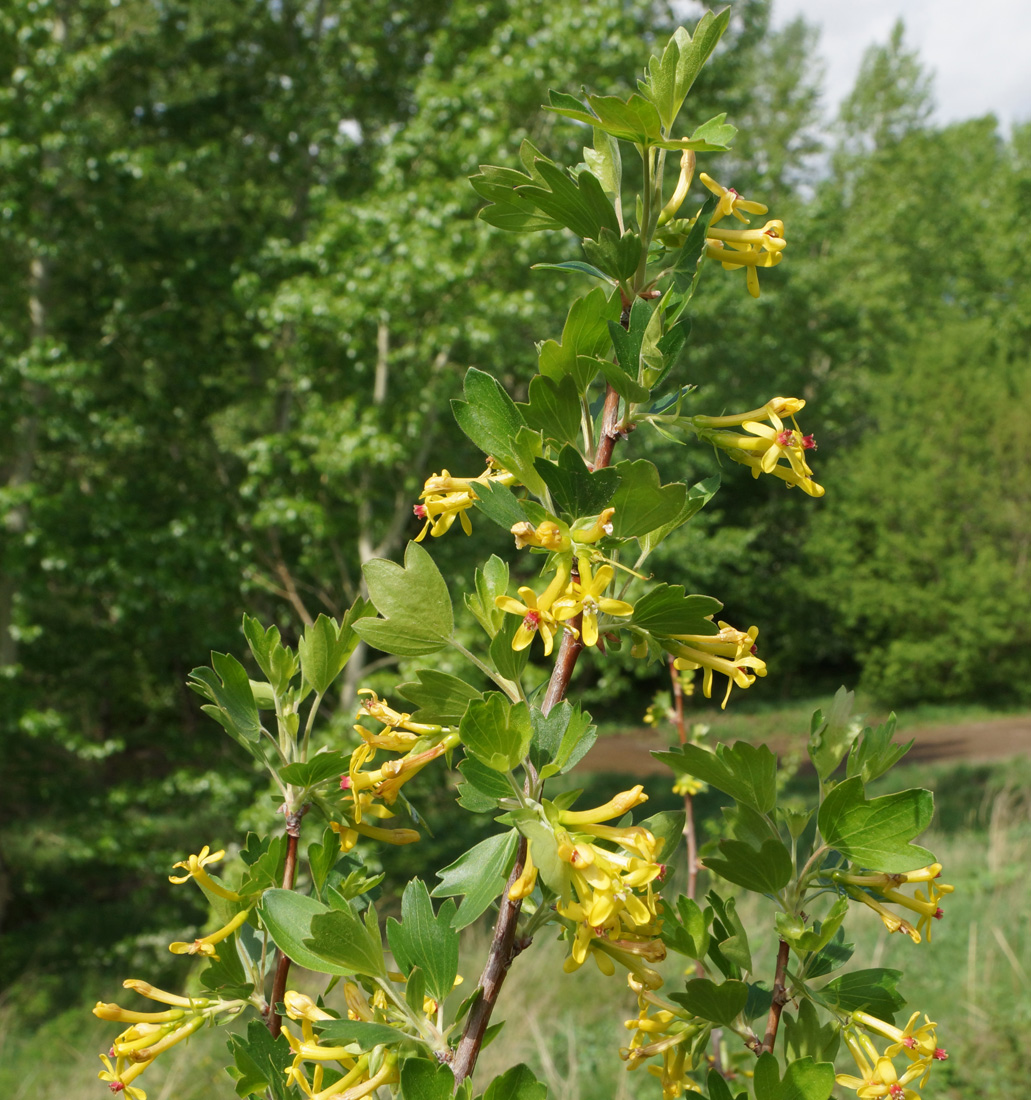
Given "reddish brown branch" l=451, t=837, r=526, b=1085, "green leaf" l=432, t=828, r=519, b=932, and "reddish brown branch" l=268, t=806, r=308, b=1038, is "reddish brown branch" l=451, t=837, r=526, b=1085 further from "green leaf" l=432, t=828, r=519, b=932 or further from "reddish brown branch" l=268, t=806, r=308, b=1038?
"reddish brown branch" l=268, t=806, r=308, b=1038

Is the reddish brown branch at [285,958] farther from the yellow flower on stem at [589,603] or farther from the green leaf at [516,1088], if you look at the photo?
the yellow flower on stem at [589,603]

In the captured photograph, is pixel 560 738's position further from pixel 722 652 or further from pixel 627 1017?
pixel 627 1017

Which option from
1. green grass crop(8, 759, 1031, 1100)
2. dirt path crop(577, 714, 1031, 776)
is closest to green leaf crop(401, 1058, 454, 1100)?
green grass crop(8, 759, 1031, 1100)

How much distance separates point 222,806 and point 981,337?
15.7 meters

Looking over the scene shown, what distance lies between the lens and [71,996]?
245 inches

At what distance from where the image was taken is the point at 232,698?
2.69 feet

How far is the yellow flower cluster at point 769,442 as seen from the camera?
2.49ft

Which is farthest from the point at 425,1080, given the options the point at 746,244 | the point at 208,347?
the point at 208,347

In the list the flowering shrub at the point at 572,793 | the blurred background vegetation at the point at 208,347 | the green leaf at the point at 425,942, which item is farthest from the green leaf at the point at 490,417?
the blurred background vegetation at the point at 208,347

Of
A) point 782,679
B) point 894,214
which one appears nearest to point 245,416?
point 782,679

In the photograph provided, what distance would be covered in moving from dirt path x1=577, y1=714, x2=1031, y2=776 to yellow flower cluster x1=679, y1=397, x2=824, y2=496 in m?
11.3

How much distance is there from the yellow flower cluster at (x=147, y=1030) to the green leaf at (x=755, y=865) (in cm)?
Result: 45

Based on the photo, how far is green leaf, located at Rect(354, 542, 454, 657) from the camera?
70 centimetres

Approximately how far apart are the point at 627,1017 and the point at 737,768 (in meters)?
3.97
